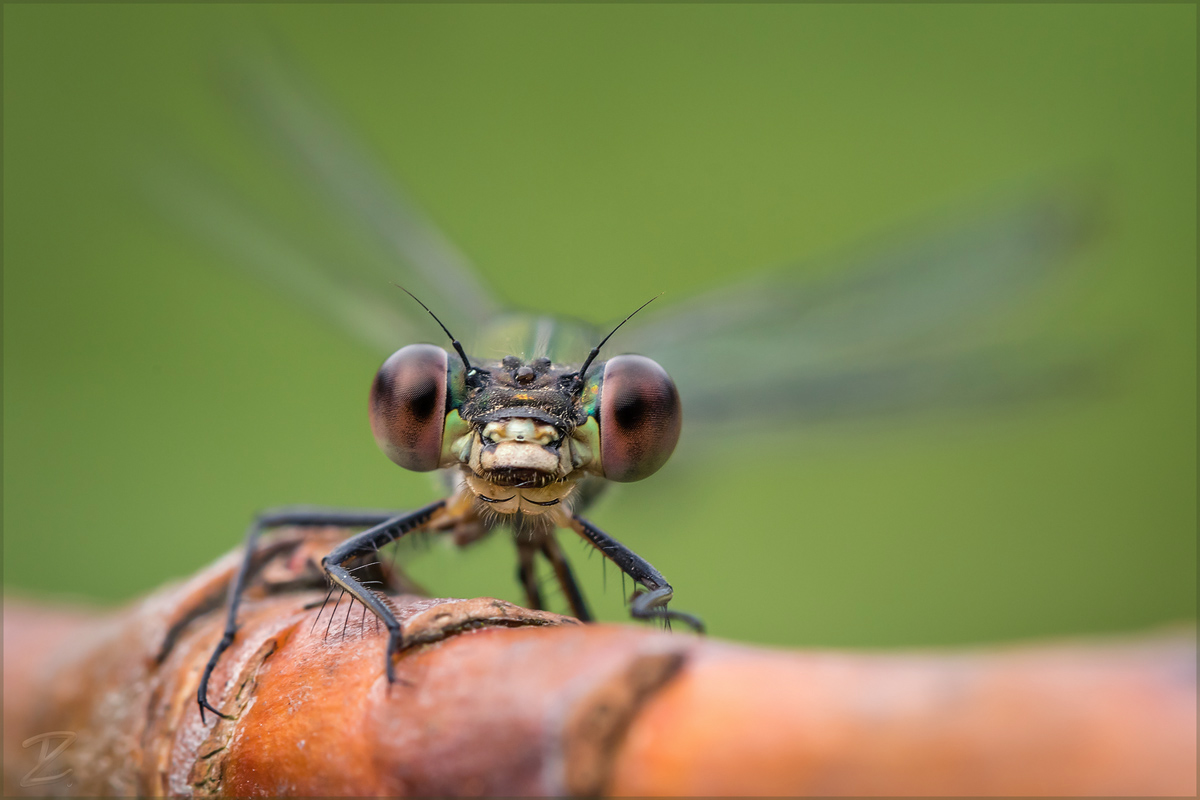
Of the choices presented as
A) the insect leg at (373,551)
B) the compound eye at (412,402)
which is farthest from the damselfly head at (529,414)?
the insect leg at (373,551)

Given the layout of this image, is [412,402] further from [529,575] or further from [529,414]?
[529,575]

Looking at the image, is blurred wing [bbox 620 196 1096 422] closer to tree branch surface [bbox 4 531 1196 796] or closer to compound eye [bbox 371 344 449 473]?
compound eye [bbox 371 344 449 473]

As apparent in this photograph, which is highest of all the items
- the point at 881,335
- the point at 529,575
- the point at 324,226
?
the point at 324,226

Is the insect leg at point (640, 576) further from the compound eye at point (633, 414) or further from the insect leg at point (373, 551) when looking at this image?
the insect leg at point (373, 551)

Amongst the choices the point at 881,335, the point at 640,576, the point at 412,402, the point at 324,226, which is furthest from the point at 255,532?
the point at 881,335

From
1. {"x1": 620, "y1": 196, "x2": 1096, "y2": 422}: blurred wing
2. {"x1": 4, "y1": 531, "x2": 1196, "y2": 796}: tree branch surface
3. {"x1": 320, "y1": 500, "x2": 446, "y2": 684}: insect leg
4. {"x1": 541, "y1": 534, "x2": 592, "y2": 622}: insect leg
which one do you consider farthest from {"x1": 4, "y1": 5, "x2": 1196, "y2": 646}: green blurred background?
{"x1": 4, "y1": 531, "x2": 1196, "y2": 796}: tree branch surface

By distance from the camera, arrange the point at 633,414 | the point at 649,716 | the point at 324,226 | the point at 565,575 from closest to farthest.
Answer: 1. the point at 649,716
2. the point at 633,414
3. the point at 565,575
4. the point at 324,226

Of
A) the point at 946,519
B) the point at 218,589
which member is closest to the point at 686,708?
the point at 218,589
